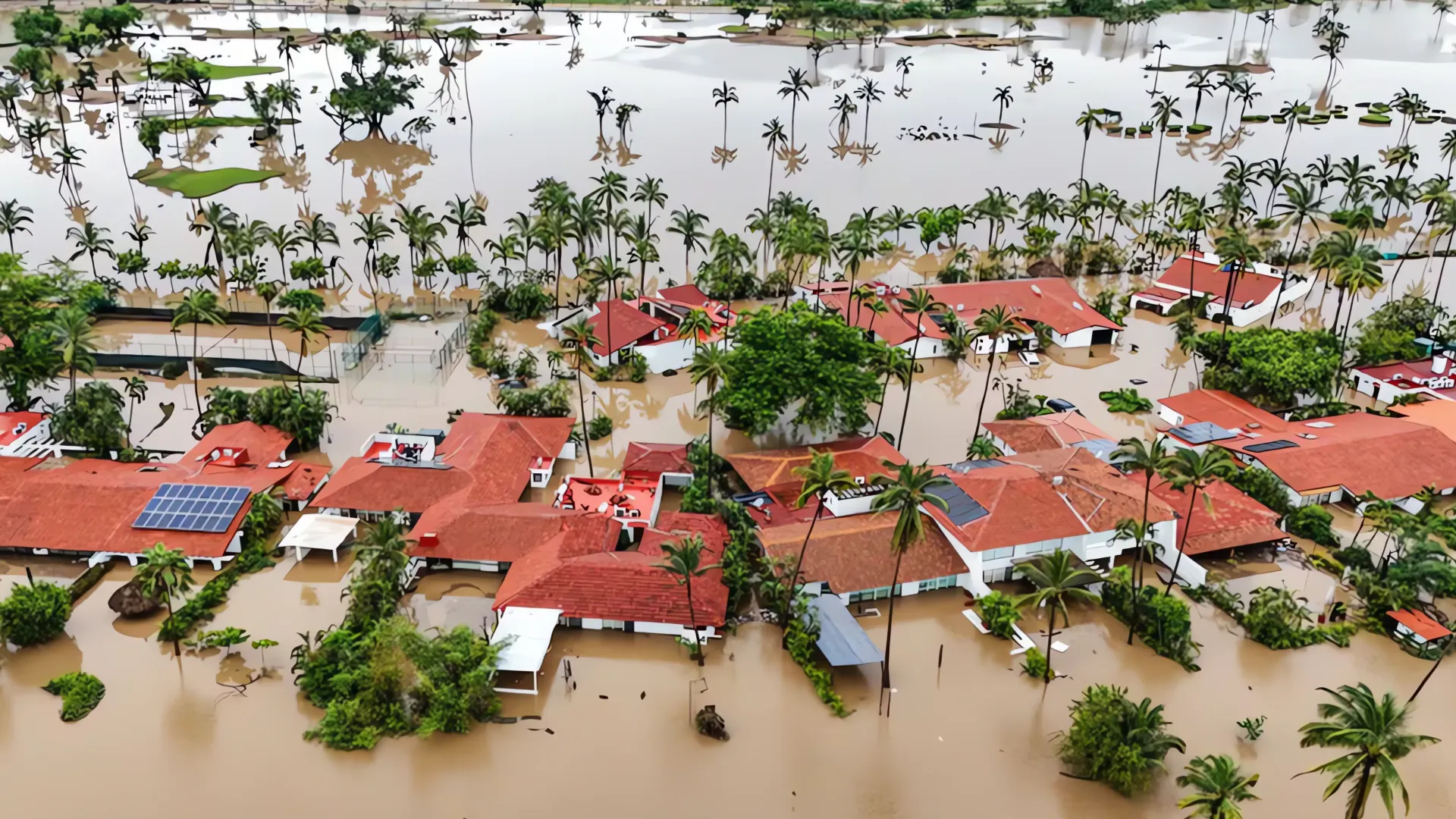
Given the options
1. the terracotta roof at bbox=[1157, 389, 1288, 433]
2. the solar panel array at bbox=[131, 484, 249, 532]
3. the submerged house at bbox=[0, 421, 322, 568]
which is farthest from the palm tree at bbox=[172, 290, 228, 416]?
the terracotta roof at bbox=[1157, 389, 1288, 433]

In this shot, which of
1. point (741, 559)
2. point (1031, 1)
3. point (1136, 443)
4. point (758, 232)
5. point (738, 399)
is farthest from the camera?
point (1031, 1)

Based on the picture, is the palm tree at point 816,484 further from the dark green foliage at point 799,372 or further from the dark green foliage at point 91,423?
the dark green foliage at point 91,423

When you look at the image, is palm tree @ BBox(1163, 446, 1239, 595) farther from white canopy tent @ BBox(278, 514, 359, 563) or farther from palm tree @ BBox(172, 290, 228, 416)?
palm tree @ BBox(172, 290, 228, 416)

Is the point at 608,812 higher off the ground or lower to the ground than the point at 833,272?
lower

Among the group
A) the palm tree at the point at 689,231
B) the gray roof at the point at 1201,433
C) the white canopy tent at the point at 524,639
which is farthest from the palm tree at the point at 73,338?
the gray roof at the point at 1201,433

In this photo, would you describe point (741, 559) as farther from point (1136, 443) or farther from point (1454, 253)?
point (1454, 253)

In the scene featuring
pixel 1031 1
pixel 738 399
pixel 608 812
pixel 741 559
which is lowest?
pixel 608 812

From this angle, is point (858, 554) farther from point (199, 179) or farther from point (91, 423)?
point (199, 179)

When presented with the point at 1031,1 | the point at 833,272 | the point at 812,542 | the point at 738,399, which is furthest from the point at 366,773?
the point at 1031,1
